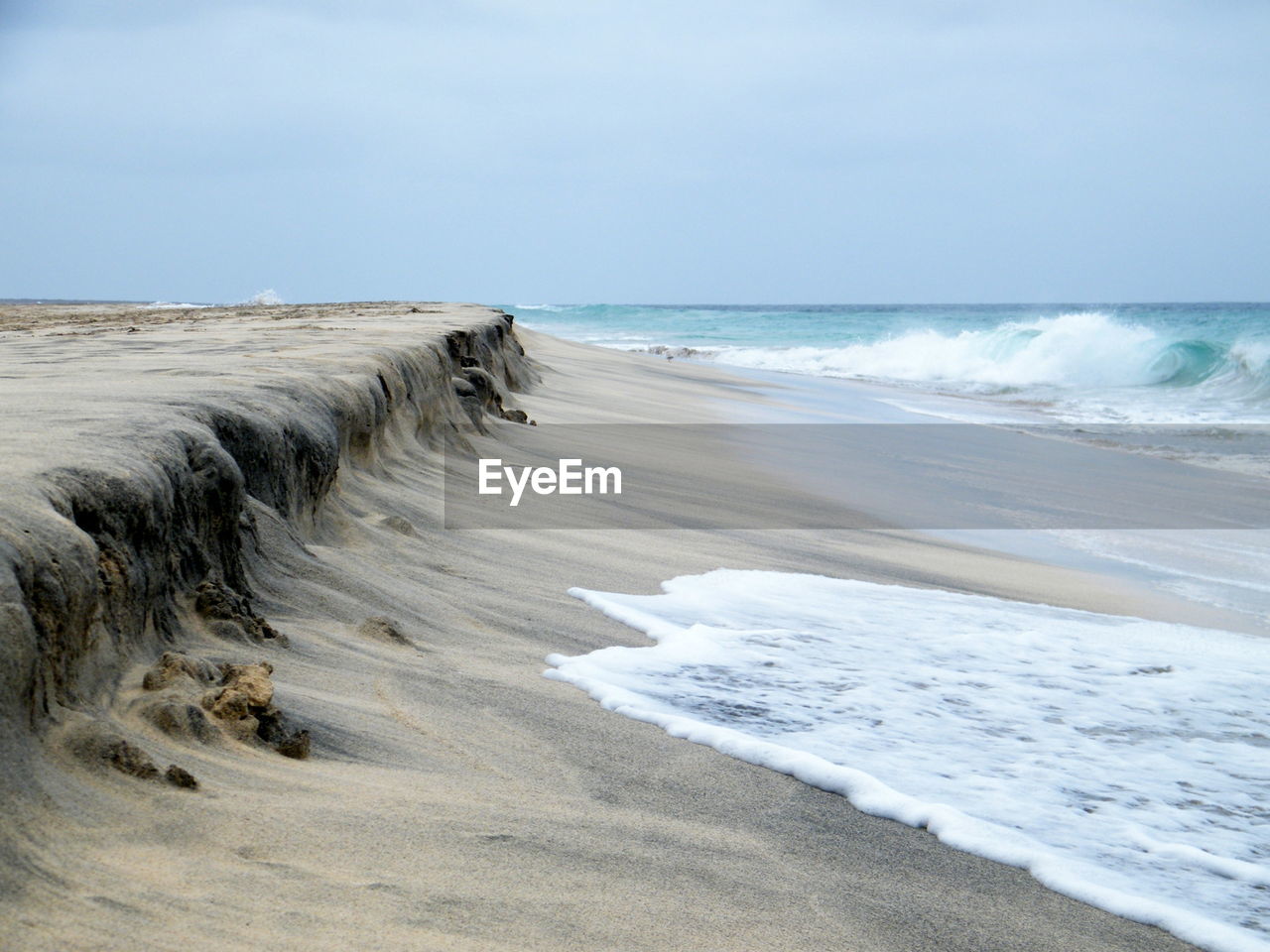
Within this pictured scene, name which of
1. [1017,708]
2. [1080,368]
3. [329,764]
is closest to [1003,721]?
[1017,708]

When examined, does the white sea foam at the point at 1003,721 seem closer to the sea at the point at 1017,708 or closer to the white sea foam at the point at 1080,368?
the sea at the point at 1017,708

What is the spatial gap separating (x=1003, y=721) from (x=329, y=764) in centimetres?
176

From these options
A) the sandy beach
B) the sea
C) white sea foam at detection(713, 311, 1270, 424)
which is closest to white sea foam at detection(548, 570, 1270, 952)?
the sea

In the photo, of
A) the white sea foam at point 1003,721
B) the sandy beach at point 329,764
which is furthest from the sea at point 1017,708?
the sandy beach at point 329,764

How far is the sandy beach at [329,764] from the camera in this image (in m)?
1.42

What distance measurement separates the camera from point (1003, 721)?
288 cm

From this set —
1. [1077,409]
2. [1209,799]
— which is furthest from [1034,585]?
[1077,409]

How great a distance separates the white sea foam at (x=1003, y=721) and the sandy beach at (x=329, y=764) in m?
0.11

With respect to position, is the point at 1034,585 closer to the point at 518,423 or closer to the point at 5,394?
the point at 518,423

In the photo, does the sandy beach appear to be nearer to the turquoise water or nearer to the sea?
the sea

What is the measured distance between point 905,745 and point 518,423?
490 centimetres

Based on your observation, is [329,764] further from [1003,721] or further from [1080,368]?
[1080,368]

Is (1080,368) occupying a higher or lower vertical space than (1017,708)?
higher

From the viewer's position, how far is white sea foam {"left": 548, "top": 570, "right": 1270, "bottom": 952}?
86.0 inches
